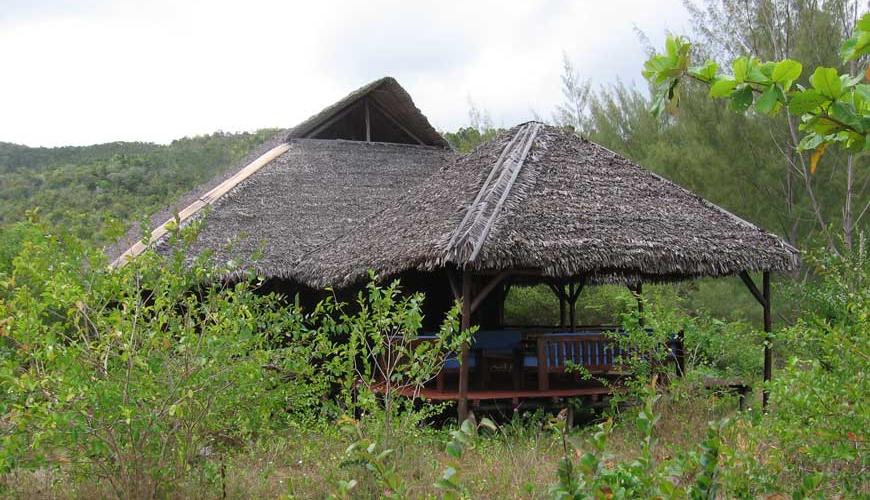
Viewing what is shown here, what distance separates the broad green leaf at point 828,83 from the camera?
2.09m

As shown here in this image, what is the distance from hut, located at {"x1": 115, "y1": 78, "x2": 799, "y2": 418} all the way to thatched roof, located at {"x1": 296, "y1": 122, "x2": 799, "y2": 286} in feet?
0.06

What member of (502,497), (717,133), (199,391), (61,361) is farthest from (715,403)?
(717,133)

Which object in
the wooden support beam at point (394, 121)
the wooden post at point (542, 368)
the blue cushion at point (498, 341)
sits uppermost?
the wooden support beam at point (394, 121)

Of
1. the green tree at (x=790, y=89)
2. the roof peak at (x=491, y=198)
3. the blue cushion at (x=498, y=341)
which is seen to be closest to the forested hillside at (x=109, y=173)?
the roof peak at (x=491, y=198)

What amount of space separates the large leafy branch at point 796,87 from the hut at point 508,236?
470cm

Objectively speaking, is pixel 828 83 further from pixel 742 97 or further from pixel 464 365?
pixel 464 365

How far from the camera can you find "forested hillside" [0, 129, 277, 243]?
94.7ft

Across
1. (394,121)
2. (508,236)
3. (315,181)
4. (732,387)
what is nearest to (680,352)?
(732,387)

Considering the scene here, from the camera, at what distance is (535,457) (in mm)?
6246

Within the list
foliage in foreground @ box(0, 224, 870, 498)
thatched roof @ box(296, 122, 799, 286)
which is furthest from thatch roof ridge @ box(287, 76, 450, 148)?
foliage in foreground @ box(0, 224, 870, 498)

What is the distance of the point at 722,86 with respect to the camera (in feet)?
7.01

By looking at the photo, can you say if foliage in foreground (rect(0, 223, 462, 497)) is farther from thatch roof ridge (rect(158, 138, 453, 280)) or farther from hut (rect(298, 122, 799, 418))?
thatch roof ridge (rect(158, 138, 453, 280))

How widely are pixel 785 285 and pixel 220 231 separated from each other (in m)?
9.01

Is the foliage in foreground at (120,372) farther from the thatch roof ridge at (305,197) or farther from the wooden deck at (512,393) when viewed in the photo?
the thatch roof ridge at (305,197)
